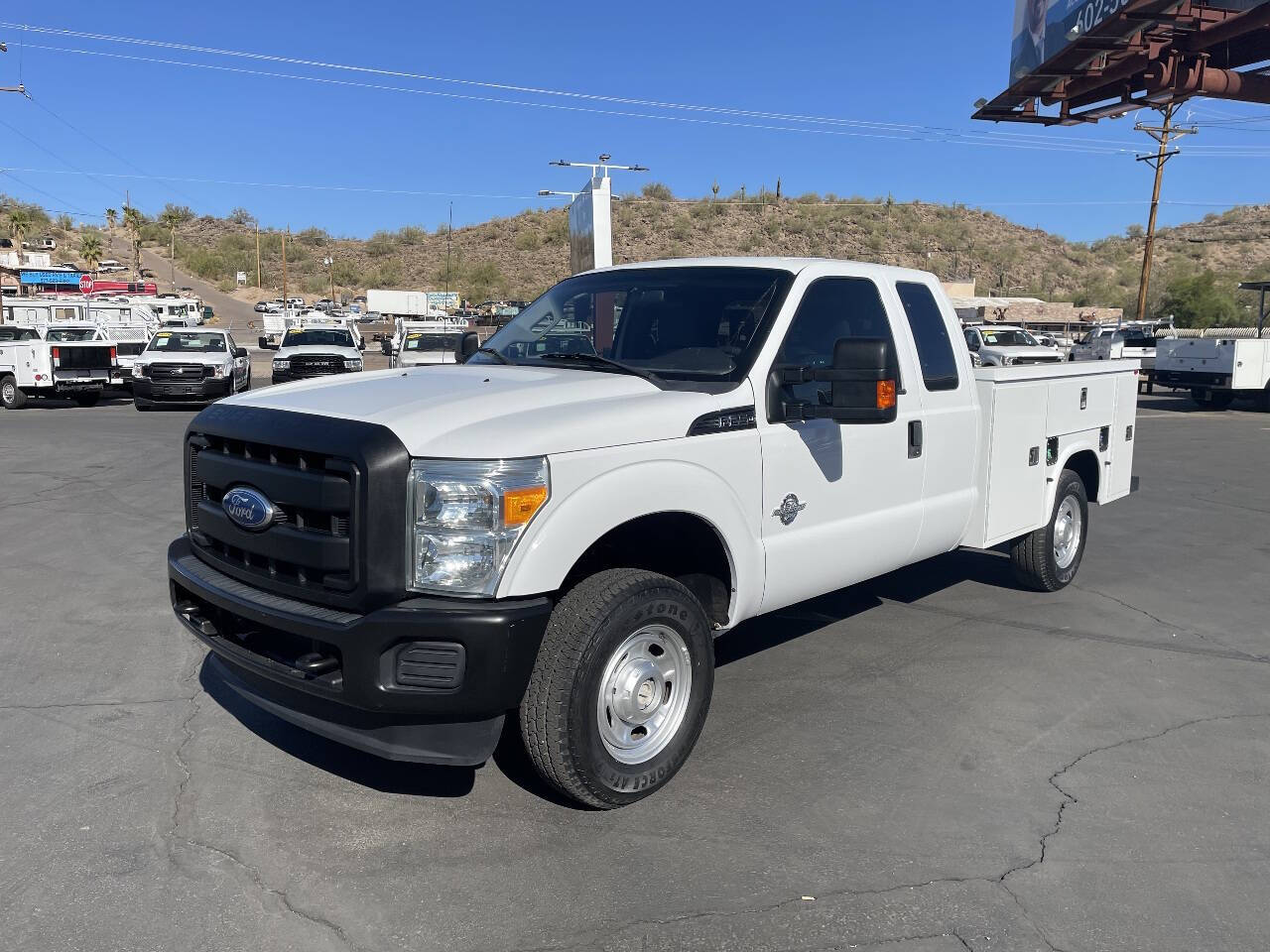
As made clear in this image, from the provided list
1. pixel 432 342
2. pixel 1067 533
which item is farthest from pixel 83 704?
pixel 432 342

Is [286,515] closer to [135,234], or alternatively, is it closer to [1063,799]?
[1063,799]

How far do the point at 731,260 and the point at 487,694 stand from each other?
8.60 feet

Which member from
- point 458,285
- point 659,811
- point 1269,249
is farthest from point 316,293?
point 659,811

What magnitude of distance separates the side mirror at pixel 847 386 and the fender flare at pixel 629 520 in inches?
20.3

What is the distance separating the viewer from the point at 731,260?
200 inches

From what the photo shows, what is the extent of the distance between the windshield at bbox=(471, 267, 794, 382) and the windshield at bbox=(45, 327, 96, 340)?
22.6 m

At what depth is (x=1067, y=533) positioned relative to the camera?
723 cm

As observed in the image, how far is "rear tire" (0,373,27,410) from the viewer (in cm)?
2093

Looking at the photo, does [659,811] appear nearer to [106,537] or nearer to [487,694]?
[487,694]

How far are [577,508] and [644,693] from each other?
85cm

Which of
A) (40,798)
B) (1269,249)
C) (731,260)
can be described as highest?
(1269,249)

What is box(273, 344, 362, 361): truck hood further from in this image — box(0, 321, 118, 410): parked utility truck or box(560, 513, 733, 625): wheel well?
box(560, 513, 733, 625): wheel well

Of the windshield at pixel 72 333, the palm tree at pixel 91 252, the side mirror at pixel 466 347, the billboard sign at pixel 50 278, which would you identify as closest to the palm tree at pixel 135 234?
the palm tree at pixel 91 252

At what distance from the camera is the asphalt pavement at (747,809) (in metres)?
3.21
